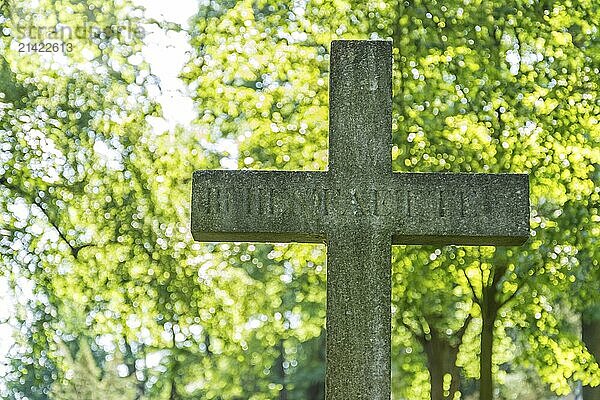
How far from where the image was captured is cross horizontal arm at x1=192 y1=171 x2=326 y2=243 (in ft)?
18.6

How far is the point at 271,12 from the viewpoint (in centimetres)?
1555

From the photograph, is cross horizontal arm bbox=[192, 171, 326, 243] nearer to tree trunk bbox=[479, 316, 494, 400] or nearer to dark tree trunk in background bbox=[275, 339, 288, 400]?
tree trunk bbox=[479, 316, 494, 400]

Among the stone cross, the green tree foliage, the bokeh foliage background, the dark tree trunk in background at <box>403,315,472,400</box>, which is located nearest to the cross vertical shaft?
the stone cross

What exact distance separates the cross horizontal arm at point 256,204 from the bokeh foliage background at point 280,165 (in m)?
7.80

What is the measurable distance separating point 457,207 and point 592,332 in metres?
10.3

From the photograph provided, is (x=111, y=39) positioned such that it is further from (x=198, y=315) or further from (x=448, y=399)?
(x=448, y=399)

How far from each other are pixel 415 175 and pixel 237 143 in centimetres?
971

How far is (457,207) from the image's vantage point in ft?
18.8

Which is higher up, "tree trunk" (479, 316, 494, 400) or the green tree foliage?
"tree trunk" (479, 316, 494, 400)

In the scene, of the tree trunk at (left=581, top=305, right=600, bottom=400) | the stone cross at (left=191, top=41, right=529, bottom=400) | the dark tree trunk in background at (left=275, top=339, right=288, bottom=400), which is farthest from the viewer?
the dark tree trunk in background at (left=275, top=339, right=288, bottom=400)

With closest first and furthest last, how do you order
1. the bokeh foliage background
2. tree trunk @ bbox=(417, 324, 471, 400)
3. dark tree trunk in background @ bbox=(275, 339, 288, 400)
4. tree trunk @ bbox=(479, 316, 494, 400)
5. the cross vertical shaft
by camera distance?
the cross vertical shaft < tree trunk @ bbox=(479, 316, 494, 400) < the bokeh foliage background < tree trunk @ bbox=(417, 324, 471, 400) < dark tree trunk in background @ bbox=(275, 339, 288, 400)

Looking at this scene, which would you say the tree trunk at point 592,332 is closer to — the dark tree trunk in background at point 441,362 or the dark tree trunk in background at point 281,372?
the dark tree trunk in background at point 441,362

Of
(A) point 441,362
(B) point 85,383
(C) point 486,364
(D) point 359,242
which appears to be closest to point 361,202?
(D) point 359,242

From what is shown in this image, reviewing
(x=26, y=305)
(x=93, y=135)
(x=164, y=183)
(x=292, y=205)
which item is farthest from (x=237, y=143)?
(x=292, y=205)
